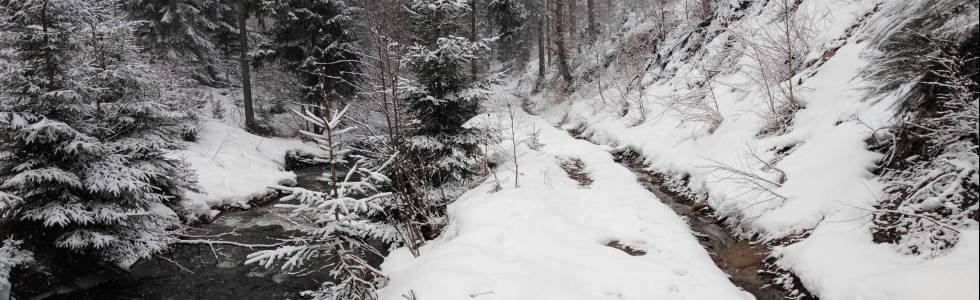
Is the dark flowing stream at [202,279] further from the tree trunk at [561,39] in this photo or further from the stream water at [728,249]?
the tree trunk at [561,39]

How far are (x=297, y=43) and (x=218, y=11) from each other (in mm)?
6494

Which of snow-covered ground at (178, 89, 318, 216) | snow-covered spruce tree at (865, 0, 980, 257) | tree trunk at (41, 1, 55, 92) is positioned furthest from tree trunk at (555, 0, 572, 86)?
tree trunk at (41, 1, 55, 92)

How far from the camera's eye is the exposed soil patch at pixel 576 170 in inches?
336

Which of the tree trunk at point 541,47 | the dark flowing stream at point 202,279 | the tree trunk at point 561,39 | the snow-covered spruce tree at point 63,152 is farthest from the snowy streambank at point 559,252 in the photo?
the tree trunk at point 541,47

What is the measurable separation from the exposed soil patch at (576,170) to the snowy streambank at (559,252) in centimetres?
78

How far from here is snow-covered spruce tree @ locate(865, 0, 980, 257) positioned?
2.99m

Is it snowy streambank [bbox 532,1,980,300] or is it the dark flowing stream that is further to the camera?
the dark flowing stream

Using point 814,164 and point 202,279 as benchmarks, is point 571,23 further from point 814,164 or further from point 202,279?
point 202,279

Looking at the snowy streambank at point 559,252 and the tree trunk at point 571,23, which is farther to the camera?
the tree trunk at point 571,23

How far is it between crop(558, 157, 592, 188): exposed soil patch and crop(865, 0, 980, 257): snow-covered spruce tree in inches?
180

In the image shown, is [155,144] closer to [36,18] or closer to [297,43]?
[36,18]

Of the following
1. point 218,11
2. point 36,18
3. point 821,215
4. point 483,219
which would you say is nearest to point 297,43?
point 218,11

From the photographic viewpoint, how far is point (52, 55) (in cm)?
607

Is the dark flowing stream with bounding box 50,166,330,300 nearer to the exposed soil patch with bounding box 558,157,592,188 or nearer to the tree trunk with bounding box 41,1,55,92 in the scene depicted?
the tree trunk with bounding box 41,1,55,92
